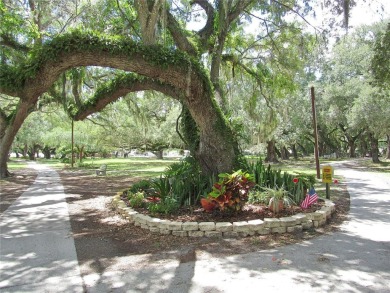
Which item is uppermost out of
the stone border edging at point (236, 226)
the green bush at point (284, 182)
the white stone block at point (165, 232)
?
the green bush at point (284, 182)

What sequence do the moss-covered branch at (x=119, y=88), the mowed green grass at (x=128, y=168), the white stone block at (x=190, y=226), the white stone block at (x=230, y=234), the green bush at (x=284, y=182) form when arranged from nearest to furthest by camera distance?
the white stone block at (x=230, y=234), the white stone block at (x=190, y=226), the green bush at (x=284, y=182), the moss-covered branch at (x=119, y=88), the mowed green grass at (x=128, y=168)

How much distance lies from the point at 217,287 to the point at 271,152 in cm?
2872

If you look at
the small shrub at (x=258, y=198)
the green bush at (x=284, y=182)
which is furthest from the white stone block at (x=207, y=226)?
the green bush at (x=284, y=182)

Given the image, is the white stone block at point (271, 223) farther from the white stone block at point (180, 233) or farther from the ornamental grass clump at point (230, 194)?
the white stone block at point (180, 233)

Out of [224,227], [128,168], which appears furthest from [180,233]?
[128,168]

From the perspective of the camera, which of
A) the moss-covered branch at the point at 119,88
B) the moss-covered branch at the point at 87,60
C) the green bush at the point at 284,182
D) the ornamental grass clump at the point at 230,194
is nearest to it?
the ornamental grass clump at the point at 230,194

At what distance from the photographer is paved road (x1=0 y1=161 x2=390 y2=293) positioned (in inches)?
138

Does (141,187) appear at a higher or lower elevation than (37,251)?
higher

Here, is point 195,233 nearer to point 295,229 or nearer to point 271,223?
point 271,223

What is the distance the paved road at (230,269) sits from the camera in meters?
3.50

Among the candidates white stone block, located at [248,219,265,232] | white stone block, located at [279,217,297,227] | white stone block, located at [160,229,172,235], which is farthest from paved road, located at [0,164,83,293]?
white stone block, located at [279,217,297,227]

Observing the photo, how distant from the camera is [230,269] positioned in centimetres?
396

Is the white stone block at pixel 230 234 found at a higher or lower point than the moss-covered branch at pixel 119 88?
lower

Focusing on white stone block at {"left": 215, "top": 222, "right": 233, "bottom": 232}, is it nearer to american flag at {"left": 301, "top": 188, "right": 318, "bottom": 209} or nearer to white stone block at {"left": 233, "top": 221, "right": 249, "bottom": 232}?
white stone block at {"left": 233, "top": 221, "right": 249, "bottom": 232}
